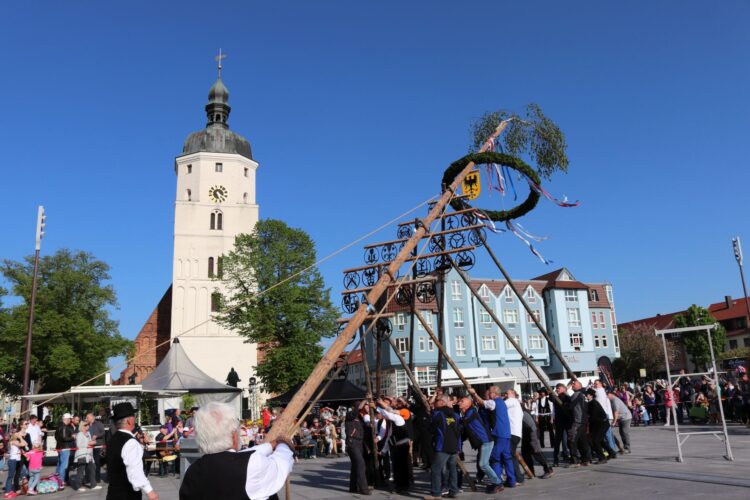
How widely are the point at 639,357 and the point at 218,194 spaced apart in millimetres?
50142

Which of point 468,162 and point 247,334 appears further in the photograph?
point 247,334

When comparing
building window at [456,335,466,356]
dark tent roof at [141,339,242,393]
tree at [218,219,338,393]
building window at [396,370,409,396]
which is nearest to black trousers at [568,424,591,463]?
dark tent roof at [141,339,242,393]

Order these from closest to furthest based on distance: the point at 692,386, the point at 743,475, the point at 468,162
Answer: the point at 743,475
the point at 468,162
the point at 692,386

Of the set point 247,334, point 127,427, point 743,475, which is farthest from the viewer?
point 247,334

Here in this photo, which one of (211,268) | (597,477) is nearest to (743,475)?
(597,477)

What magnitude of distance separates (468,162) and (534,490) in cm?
722

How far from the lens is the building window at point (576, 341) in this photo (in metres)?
61.7

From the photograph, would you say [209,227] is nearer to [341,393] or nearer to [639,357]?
[341,393]

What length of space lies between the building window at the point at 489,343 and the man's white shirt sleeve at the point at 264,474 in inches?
2204

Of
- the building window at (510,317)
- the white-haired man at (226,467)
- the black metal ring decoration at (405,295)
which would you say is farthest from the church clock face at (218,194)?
the white-haired man at (226,467)

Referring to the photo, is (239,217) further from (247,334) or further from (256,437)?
(256,437)

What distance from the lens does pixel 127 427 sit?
596 centimetres

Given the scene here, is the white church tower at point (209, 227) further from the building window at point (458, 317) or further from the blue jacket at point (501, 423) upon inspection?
the blue jacket at point (501, 423)

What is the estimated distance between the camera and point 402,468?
11.2 meters
